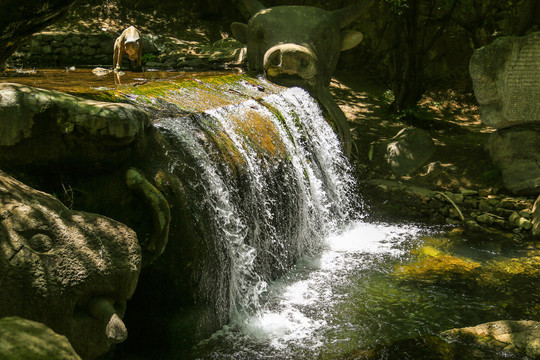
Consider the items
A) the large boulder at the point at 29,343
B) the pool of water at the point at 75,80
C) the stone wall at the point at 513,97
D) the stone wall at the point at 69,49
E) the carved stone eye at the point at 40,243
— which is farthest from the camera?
the stone wall at the point at 69,49

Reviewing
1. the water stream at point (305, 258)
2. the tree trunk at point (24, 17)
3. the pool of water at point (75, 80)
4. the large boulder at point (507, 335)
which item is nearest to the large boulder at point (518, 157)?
the water stream at point (305, 258)

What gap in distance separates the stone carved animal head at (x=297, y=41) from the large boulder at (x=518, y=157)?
8.45 feet

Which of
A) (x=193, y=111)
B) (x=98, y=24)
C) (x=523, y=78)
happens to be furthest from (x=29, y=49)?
(x=523, y=78)

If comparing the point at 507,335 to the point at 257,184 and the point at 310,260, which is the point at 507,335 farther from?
the point at 257,184

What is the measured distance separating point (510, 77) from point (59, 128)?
21.3ft

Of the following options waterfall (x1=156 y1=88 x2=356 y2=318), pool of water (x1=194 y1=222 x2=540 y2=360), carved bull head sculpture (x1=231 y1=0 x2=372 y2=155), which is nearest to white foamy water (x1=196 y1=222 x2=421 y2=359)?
pool of water (x1=194 y1=222 x2=540 y2=360)

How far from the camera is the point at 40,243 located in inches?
87.1

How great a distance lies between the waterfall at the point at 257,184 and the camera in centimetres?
415

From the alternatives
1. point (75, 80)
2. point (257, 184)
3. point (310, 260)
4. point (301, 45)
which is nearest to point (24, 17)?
point (257, 184)

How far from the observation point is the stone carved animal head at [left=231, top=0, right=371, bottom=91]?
23.1 ft

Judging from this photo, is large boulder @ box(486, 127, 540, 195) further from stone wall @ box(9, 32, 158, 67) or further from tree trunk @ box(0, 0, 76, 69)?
tree trunk @ box(0, 0, 76, 69)

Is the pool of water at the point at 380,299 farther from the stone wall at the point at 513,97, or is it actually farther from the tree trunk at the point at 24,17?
the tree trunk at the point at 24,17

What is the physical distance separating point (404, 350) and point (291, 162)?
8.23ft

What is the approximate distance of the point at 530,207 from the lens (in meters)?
7.05
